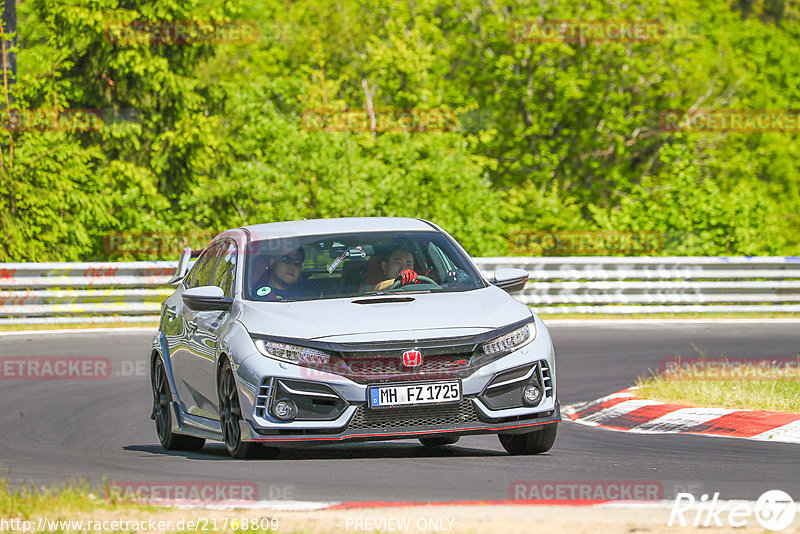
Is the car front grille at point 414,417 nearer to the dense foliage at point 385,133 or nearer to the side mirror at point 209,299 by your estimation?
the side mirror at point 209,299

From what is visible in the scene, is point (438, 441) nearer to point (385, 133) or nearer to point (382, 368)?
point (382, 368)

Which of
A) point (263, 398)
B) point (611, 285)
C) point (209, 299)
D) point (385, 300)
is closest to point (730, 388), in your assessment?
point (385, 300)

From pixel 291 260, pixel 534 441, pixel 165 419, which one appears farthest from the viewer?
pixel 165 419

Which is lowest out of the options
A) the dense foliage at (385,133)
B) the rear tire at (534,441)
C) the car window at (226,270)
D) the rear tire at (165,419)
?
the dense foliage at (385,133)

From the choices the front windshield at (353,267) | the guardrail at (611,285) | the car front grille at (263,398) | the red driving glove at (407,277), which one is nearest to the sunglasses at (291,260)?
the front windshield at (353,267)

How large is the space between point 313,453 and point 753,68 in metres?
44.5

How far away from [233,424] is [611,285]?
1493cm

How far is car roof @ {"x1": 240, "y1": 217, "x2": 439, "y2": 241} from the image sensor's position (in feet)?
30.4

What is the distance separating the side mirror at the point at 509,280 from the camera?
29.8 ft

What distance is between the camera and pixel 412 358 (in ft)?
25.6

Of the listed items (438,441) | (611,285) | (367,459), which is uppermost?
(367,459)

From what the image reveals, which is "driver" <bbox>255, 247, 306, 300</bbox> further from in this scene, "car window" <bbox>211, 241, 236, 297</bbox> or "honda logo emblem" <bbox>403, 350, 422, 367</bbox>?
"honda logo emblem" <bbox>403, 350, 422, 367</bbox>

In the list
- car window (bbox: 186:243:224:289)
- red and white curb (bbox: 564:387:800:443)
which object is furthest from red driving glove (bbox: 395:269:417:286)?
red and white curb (bbox: 564:387:800:443)

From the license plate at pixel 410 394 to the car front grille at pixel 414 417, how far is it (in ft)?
0.13
